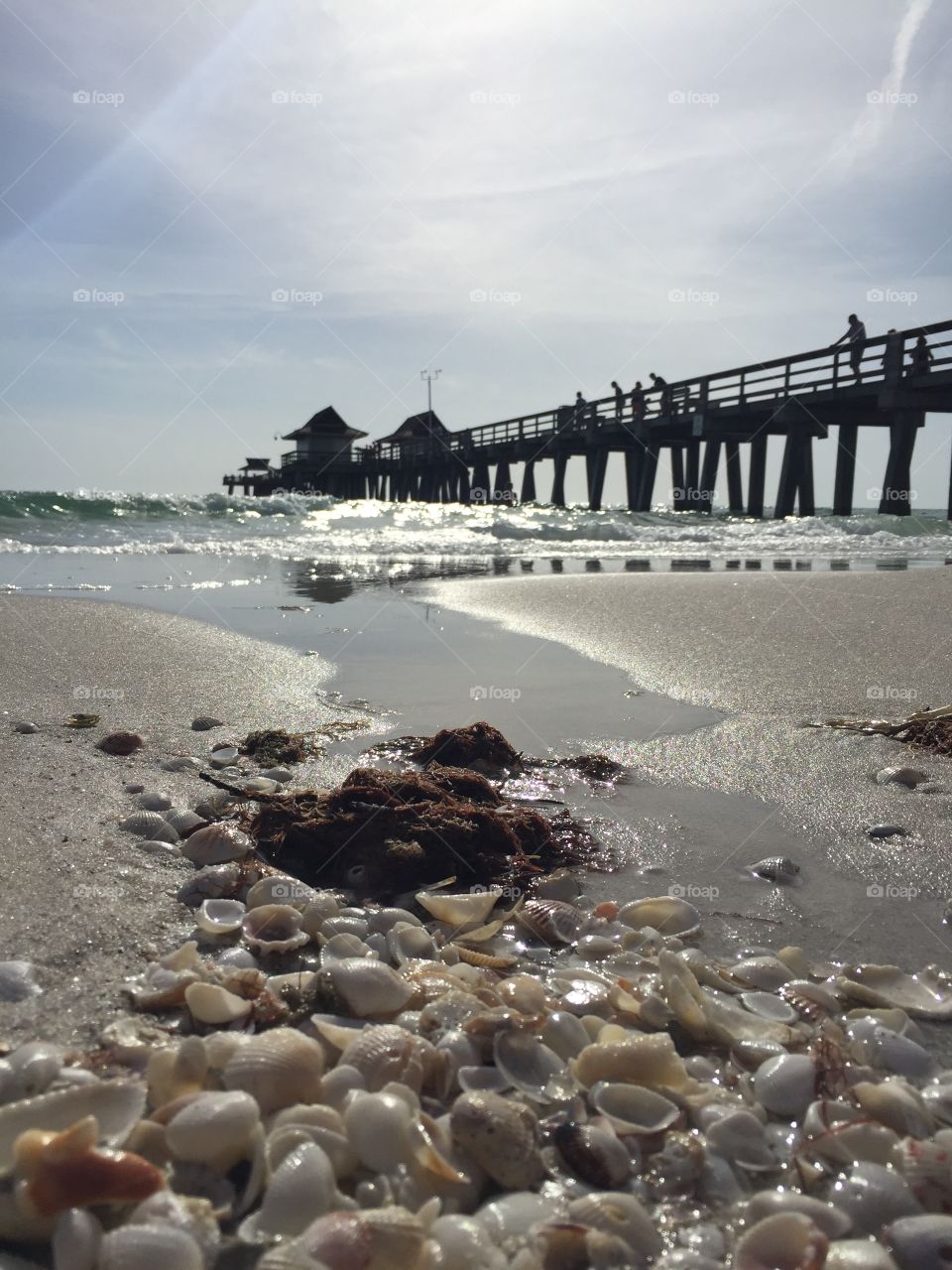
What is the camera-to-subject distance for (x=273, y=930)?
2039mm

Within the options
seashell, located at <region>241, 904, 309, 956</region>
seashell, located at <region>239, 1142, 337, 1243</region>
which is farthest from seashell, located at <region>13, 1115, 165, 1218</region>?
seashell, located at <region>241, 904, 309, 956</region>

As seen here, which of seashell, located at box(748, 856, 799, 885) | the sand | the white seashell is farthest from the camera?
seashell, located at box(748, 856, 799, 885)

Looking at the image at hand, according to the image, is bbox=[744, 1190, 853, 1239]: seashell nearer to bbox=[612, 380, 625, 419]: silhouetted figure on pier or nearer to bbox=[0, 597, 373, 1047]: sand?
bbox=[0, 597, 373, 1047]: sand

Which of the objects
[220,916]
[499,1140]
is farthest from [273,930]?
[499,1140]

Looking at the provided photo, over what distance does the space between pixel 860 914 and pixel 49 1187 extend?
5.89ft

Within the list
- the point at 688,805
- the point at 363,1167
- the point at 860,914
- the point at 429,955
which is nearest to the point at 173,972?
the point at 429,955

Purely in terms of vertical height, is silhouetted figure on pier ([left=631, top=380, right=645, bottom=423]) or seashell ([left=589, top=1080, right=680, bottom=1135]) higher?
silhouetted figure on pier ([left=631, top=380, right=645, bottom=423])

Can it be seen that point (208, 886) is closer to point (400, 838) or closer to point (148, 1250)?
point (400, 838)

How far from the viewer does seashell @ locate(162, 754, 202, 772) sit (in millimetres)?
3223

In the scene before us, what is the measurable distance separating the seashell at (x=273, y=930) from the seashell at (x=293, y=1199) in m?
0.74

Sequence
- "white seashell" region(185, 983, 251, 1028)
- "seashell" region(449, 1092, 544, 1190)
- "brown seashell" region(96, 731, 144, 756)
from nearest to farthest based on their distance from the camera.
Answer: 1. "seashell" region(449, 1092, 544, 1190)
2. "white seashell" region(185, 983, 251, 1028)
3. "brown seashell" region(96, 731, 144, 756)

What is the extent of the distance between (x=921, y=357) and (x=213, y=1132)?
1954cm

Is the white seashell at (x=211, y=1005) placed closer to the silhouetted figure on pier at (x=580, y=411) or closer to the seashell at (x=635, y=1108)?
the seashell at (x=635, y=1108)

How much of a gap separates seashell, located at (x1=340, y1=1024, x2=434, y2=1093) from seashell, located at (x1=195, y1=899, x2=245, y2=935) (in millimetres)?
584
